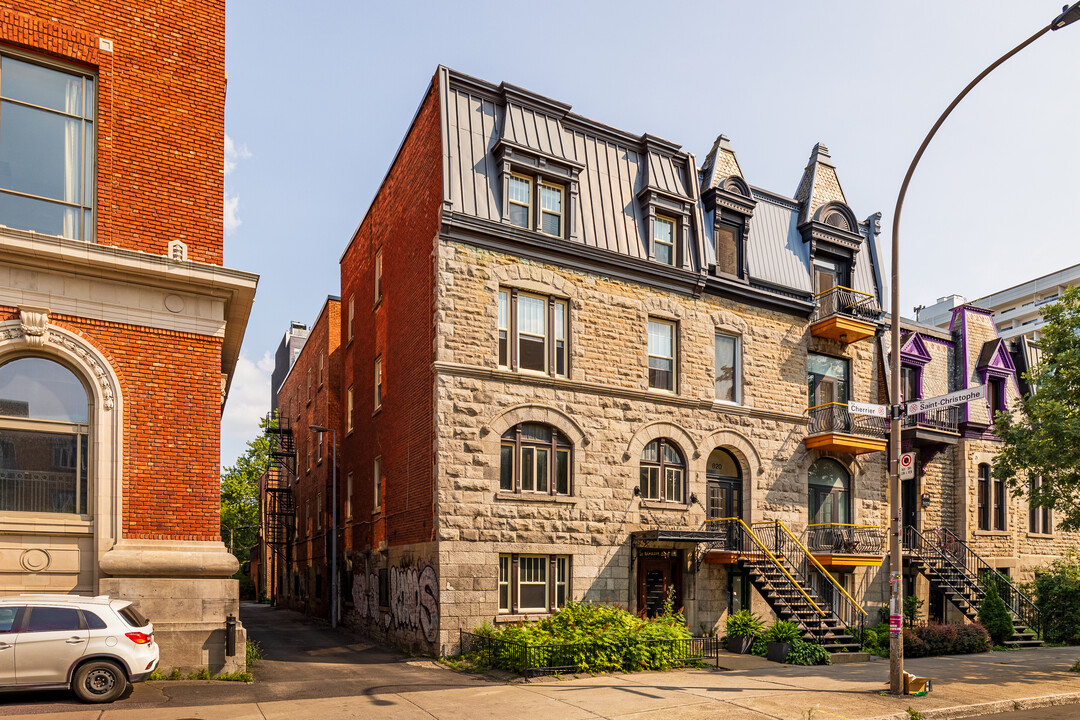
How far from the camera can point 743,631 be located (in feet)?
66.7

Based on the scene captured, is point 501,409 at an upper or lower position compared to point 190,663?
upper

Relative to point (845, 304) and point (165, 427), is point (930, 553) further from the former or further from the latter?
point (165, 427)

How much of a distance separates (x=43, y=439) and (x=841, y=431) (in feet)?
70.7

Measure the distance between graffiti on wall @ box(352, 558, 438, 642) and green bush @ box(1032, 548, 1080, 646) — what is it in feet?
64.2

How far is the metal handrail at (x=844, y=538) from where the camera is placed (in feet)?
80.2

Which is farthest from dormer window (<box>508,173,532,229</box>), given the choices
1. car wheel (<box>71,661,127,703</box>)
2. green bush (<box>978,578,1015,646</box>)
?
green bush (<box>978,578,1015,646</box>)

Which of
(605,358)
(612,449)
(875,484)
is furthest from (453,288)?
(875,484)

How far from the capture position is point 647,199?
2314 centimetres

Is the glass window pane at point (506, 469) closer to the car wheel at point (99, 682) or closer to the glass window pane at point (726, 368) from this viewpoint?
the glass window pane at point (726, 368)

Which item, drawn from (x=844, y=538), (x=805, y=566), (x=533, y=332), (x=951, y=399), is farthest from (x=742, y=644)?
(x=533, y=332)

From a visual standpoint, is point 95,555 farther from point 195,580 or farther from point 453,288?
point 453,288

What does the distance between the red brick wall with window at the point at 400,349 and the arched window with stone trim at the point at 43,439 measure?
7660 mm

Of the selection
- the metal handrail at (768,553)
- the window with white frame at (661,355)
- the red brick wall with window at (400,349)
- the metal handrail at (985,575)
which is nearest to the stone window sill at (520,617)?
the red brick wall with window at (400,349)

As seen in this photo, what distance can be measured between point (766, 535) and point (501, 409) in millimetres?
9345
